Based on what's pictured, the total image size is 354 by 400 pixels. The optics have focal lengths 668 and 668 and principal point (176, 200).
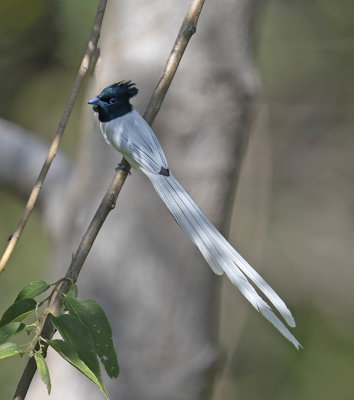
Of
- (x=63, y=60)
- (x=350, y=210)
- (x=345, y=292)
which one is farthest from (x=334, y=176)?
(x=63, y=60)

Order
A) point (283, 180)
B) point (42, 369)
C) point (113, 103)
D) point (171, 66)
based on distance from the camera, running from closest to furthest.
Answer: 1. point (42, 369)
2. point (171, 66)
3. point (113, 103)
4. point (283, 180)

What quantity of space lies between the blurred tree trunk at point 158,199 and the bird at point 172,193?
0.64 metres

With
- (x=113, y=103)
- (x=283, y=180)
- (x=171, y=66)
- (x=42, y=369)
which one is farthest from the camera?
(x=283, y=180)

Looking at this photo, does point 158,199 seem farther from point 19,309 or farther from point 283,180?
point 283,180

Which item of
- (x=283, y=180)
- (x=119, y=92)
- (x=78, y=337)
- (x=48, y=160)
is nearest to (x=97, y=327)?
(x=78, y=337)

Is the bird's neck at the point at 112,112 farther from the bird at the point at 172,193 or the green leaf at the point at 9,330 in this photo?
the green leaf at the point at 9,330

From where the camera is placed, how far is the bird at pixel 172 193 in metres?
0.48

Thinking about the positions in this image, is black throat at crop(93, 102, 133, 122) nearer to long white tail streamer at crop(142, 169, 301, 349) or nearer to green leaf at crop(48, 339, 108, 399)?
long white tail streamer at crop(142, 169, 301, 349)

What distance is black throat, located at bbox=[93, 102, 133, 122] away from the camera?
0.63m

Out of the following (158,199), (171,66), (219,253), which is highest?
(171,66)

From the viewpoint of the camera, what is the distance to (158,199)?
129 cm

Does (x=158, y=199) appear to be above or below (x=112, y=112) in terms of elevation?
below

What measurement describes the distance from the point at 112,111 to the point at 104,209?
0.16 m

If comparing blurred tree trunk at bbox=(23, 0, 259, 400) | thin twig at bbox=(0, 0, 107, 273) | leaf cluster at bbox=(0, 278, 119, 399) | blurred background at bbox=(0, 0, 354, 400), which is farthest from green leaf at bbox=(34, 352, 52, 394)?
blurred background at bbox=(0, 0, 354, 400)
